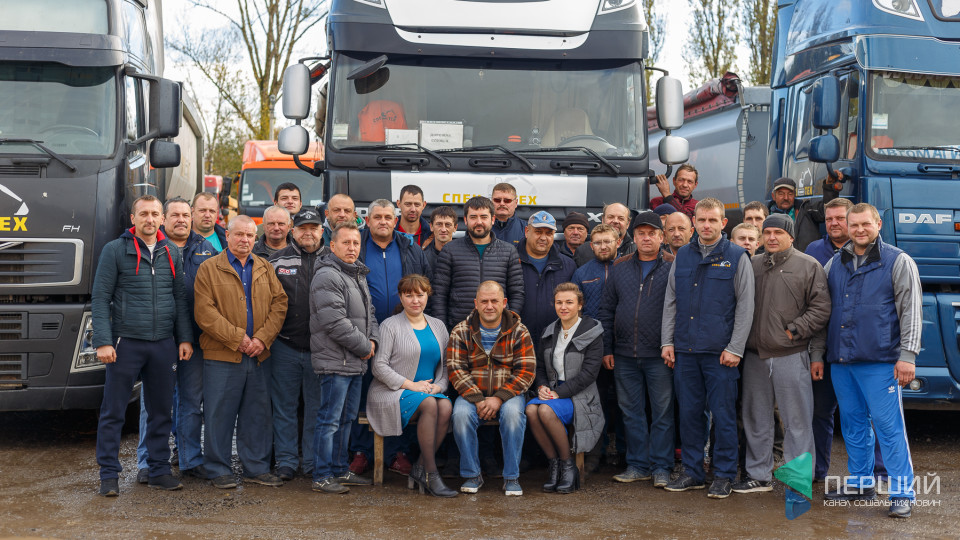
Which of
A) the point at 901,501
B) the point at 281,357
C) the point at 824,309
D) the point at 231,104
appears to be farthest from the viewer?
the point at 231,104

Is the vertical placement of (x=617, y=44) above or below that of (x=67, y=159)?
above

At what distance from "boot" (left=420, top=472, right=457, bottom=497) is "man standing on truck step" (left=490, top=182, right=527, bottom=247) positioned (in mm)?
1831

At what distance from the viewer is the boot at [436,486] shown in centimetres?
652

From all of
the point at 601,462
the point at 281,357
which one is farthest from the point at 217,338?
the point at 601,462

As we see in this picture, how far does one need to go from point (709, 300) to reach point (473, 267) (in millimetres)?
1651

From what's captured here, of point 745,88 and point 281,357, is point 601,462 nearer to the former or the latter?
point 281,357

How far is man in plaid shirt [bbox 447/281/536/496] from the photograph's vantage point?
261 inches

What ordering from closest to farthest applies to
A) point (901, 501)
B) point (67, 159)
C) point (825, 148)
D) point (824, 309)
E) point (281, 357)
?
point (901, 501), point (824, 309), point (281, 357), point (67, 159), point (825, 148)

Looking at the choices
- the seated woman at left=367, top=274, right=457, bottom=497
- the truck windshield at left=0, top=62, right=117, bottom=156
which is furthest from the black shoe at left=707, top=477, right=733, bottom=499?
the truck windshield at left=0, top=62, right=117, bottom=156

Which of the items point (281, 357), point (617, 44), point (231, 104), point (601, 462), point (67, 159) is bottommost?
point (601, 462)

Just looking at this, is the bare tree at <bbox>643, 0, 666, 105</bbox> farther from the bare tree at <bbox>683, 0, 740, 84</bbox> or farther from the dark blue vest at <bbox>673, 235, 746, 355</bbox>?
the dark blue vest at <bbox>673, 235, 746, 355</bbox>

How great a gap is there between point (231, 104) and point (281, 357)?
24.1 meters

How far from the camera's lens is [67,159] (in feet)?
24.5

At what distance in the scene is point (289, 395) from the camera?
6945 millimetres
